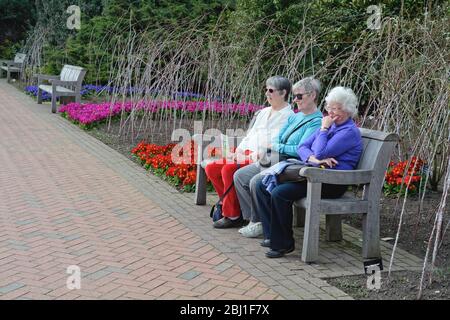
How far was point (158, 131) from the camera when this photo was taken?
11.7 m

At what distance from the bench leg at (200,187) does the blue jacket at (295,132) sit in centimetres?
118

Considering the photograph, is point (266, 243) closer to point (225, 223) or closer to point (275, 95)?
point (225, 223)

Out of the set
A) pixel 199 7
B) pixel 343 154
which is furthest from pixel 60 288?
pixel 199 7

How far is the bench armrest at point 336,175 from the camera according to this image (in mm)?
4777

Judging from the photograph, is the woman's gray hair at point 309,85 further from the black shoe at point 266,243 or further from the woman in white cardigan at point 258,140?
the black shoe at point 266,243

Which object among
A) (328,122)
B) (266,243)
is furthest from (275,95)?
(266,243)

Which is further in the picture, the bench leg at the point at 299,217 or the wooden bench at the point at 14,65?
the wooden bench at the point at 14,65

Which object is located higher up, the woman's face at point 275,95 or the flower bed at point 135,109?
the woman's face at point 275,95

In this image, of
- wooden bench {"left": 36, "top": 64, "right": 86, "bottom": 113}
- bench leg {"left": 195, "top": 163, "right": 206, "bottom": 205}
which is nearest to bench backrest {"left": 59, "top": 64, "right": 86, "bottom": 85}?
wooden bench {"left": 36, "top": 64, "right": 86, "bottom": 113}

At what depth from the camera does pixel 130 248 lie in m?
5.20

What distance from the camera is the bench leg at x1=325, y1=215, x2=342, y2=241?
217 inches

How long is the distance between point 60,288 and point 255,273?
1.34 meters

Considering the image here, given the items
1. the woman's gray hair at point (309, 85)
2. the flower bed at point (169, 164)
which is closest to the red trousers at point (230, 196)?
the woman's gray hair at point (309, 85)

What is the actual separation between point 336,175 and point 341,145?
294 millimetres
